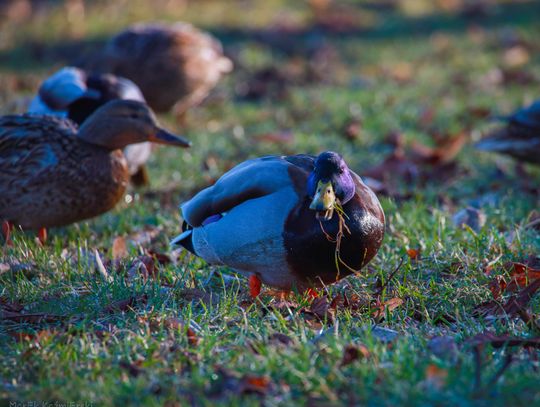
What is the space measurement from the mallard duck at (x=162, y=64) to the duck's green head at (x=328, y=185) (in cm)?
460

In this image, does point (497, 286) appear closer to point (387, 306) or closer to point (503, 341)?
point (387, 306)

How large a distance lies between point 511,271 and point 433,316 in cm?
61

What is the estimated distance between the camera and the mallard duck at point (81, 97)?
5.90 metres

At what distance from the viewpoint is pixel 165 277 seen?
4055 mm

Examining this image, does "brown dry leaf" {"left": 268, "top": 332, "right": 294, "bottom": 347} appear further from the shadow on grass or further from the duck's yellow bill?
the shadow on grass

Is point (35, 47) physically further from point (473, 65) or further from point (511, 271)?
point (511, 271)

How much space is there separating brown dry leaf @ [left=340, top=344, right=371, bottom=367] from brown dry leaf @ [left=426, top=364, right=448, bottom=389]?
0.28 meters

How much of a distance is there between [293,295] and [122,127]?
173cm

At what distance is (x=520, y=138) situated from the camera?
6129 mm

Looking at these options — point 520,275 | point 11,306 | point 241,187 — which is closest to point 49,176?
point 11,306

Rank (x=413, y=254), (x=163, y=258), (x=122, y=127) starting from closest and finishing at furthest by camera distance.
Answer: (x=413, y=254) → (x=163, y=258) → (x=122, y=127)

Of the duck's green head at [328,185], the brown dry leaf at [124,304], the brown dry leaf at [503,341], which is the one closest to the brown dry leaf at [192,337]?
the brown dry leaf at [124,304]

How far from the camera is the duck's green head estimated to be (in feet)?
11.1

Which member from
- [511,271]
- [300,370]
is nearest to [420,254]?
[511,271]
